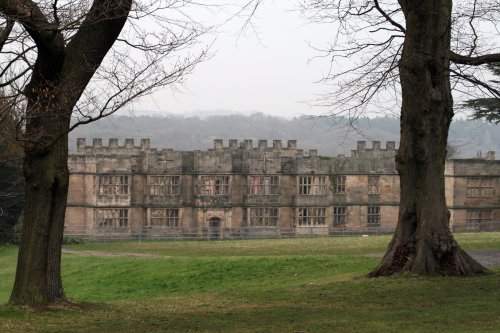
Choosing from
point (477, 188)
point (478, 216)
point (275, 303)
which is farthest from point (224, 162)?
point (275, 303)

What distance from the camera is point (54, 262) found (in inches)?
590

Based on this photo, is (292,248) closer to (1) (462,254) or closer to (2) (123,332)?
(1) (462,254)

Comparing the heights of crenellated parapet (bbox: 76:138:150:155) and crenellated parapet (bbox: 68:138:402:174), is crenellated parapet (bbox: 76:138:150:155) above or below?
above

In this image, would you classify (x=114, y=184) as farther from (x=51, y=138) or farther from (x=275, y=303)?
(x=51, y=138)

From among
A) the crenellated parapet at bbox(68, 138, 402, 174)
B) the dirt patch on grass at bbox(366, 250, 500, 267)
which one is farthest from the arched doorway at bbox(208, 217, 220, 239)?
the dirt patch on grass at bbox(366, 250, 500, 267)

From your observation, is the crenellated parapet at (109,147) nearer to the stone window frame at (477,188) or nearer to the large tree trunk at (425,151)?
the stone window frame at (477,188)

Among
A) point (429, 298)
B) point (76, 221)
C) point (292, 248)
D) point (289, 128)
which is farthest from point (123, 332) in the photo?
point (289, 128)

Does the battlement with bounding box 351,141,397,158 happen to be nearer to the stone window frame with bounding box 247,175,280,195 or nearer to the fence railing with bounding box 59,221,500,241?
the fence railing with bounding box 59,221,500,241

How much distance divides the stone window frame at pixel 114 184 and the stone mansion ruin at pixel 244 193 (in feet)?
0.20

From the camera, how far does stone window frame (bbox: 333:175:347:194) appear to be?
57.1 meters

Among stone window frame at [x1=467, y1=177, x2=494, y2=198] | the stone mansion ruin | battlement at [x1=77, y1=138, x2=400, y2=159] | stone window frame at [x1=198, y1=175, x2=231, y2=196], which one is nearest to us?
the stone mansion ruin

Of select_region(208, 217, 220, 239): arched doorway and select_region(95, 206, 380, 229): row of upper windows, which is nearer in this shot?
select_region(208, 217, 220, 239): arched doorway

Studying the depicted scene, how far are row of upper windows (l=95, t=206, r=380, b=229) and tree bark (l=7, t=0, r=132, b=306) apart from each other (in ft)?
129

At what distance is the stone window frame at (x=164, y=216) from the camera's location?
180 ft
